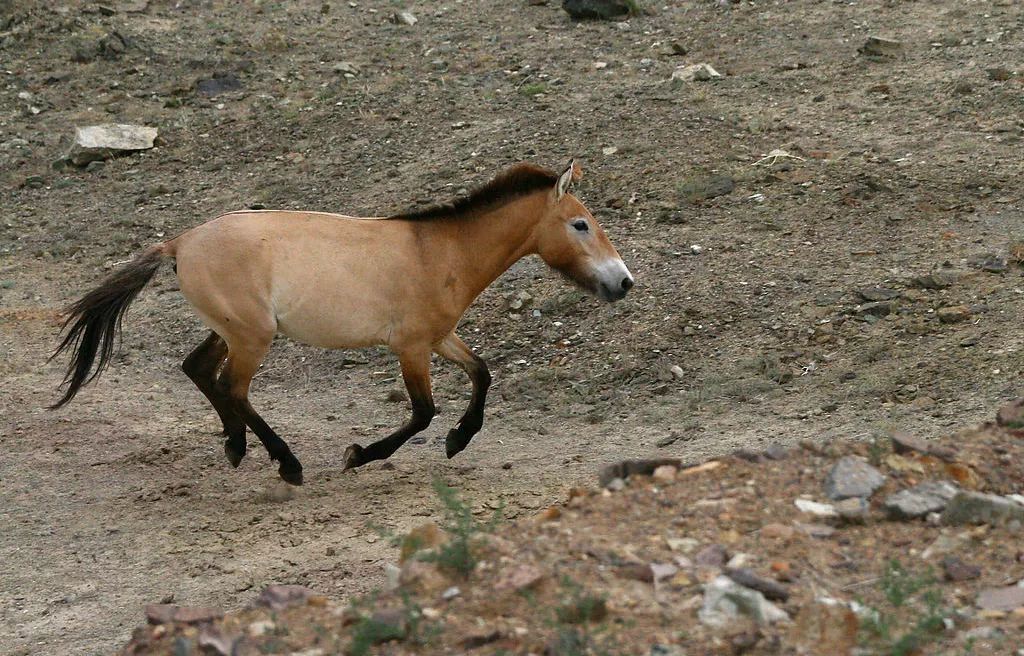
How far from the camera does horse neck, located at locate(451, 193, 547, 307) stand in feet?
24.7

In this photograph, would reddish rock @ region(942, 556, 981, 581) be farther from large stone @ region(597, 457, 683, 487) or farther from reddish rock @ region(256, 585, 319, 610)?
reddish rock @ region(256, 585, 319, 610)

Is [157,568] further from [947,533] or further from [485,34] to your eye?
[485,34]

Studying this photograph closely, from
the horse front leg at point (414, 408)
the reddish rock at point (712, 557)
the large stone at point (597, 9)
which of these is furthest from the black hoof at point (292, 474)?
the large stone at point (597, 9)

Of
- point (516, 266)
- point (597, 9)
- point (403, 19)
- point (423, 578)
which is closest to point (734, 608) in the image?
point (423, 578)

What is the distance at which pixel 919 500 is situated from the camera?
4.53 meters

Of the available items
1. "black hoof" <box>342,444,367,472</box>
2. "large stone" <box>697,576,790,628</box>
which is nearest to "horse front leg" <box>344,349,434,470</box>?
"black hoof" <box>342,444,367,472</box>

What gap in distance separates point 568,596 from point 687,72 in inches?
369

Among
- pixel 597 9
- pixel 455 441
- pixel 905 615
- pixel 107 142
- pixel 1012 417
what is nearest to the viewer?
pixel 905 615

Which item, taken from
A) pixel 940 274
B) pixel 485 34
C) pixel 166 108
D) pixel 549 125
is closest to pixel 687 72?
pixel 549 125

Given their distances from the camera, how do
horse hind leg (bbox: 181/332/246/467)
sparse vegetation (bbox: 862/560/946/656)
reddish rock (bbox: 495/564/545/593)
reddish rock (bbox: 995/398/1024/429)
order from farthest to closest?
horse hind leg (bbox: 181/332/246/467)
reddish rock (bbox: 995/398/1024/429)
reddish rock (bbox: 495/564/545/593)
sparse vegetation (bbox: 862/560/946/656)

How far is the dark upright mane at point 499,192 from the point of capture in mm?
7535

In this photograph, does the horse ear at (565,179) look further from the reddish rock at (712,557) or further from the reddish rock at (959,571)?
the reddish rock at (959,571)

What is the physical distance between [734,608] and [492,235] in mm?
4059

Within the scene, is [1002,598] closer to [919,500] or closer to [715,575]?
[919,500]
